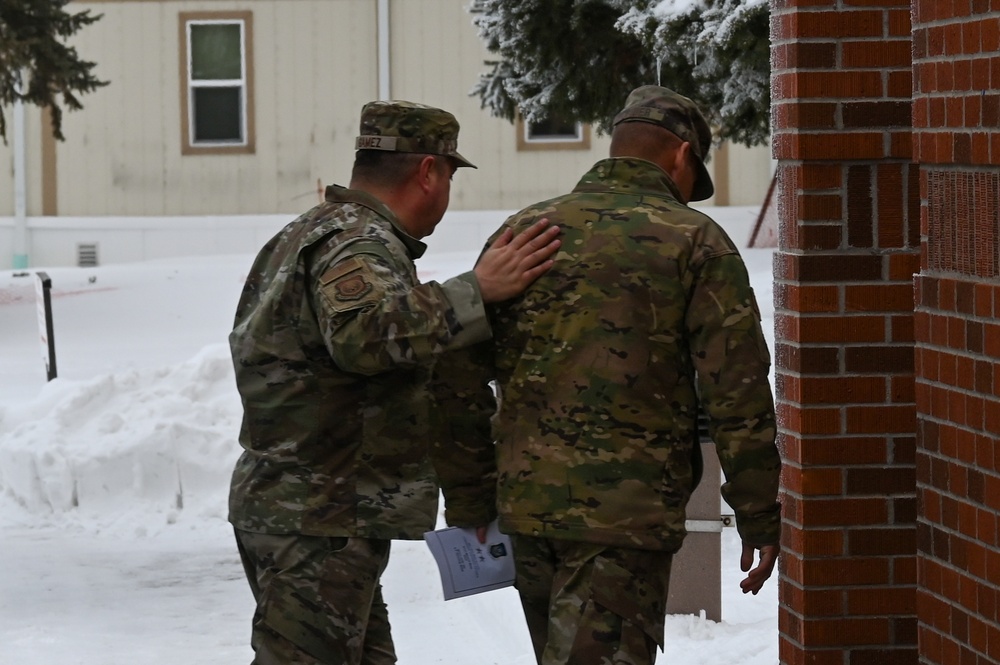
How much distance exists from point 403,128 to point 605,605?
143 cm

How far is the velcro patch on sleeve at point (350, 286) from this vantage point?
4090 millimetres

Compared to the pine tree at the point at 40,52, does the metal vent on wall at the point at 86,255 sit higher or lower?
lower

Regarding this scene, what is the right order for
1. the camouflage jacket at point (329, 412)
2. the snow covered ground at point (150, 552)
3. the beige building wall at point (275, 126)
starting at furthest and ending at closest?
1. the beige building wall at point (275, 126)
2. the snow covered ground at point (150, 552)
3. the camouflage jacket at point (329, 412)

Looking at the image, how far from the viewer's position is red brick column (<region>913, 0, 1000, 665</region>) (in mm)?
3801

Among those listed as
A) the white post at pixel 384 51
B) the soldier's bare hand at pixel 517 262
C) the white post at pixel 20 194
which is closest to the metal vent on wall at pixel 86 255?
the white post at pixel 20 194

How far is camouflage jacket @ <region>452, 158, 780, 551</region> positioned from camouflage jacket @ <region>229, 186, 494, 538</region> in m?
0.32

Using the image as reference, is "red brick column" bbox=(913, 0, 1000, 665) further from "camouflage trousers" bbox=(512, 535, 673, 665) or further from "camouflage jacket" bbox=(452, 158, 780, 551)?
"camouflage trousers" bbox=(512, 535, 673, 665)

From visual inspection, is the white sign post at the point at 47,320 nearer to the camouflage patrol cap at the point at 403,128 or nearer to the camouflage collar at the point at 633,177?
the camouflage patrol cap at the point at 403,128

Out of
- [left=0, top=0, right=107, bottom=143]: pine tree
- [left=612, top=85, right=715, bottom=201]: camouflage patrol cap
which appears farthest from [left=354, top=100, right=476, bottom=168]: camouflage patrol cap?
[left=0, top=0, right=107, bottom=143]: pine tree

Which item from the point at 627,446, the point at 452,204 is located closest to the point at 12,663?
the point at 627,446

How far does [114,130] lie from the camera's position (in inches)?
923

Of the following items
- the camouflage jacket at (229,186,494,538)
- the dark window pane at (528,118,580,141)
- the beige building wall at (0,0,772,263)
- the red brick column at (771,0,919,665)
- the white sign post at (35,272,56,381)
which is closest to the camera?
the camouflage jacket at (229,186,494,538)

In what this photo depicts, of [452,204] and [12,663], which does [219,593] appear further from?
[452,204]

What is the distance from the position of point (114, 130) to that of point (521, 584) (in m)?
20.4
